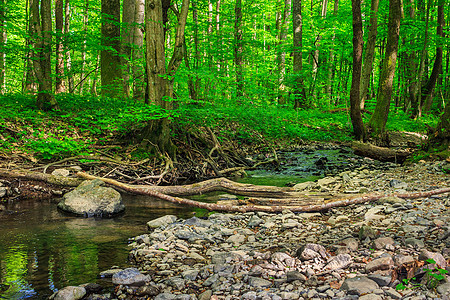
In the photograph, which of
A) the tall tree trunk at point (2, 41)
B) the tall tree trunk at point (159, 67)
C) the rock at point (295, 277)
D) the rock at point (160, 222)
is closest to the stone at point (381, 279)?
the rock at point (295, 277)

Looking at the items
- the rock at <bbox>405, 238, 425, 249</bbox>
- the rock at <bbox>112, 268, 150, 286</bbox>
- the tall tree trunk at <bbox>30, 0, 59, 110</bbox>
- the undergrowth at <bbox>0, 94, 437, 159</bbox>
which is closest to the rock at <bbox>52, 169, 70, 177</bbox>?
the undergrowth at <bbox>0, 94, 437, 159</bbox>

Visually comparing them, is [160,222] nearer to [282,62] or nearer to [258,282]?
[258,282]

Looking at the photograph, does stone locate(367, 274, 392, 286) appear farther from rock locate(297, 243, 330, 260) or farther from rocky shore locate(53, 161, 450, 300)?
rock locate(297, 243, 330, 260)

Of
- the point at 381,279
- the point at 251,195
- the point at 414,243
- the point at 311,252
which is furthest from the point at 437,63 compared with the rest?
the point at 381,279

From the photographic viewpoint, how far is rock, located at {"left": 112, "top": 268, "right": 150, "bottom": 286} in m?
2.90

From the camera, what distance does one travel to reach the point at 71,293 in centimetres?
267

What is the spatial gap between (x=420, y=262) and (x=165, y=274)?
89.7 inches

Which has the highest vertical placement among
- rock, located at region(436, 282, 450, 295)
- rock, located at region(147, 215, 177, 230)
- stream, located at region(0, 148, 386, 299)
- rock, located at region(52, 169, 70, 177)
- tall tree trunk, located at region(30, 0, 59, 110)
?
tall tree trunk, located at region(30, 0, 59, 110)

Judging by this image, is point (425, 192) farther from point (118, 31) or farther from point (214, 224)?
point (118, 31)

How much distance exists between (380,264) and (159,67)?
712 centimetres

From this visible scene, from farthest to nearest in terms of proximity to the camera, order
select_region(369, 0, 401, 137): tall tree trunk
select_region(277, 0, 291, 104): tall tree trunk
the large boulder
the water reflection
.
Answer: select_region(277, 0, 291, 104): tall tree trunk < select_region(369, 0, 401, 137): tall tree trunk < the large boulder < the water reflection

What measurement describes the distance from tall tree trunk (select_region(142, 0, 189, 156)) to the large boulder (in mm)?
2993

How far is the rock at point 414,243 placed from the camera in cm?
289

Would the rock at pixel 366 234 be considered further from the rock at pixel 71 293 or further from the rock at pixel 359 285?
the rock at pixel 71 293
